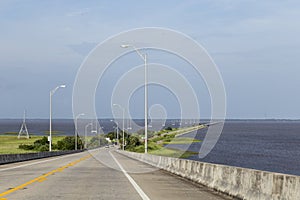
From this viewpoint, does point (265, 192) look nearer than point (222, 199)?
Yes

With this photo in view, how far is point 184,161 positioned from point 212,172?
6519mm

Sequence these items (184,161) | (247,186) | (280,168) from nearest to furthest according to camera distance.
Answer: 1. (247,186)
2. (184,161)
3. (280,168)

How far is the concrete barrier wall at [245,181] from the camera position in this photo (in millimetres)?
11219

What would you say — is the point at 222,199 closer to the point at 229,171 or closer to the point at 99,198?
the point at 229,171

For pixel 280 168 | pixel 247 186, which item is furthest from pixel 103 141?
pixel 247 186

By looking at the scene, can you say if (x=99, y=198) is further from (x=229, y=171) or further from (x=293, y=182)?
(x=293, y=182)

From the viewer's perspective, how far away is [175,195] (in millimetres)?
15961

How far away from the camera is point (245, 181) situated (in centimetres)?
1429

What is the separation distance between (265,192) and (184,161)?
42.4 feet

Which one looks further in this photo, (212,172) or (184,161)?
(184,161)

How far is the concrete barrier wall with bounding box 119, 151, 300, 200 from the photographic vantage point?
36.8ft

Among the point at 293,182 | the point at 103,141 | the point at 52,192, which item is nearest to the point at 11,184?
the point at 52,192

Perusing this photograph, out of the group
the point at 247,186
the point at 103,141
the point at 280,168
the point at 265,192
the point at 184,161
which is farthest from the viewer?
the point at 103,141

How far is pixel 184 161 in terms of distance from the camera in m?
25.3
